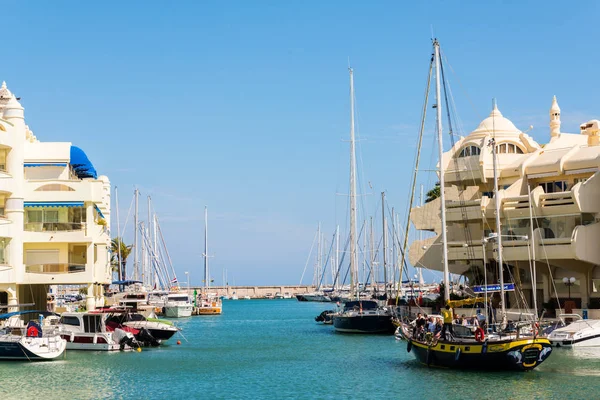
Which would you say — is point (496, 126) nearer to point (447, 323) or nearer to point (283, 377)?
point (447, 323)

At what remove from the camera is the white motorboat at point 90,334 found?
181 ft

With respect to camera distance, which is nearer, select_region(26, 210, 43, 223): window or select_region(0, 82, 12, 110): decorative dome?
select_region(26, 210, 43, 223): window

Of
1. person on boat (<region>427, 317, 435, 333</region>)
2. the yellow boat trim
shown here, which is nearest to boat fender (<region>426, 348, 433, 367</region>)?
person on boat (<region>427, 317, 435, 333</region>)

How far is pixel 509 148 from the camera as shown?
71625 mm

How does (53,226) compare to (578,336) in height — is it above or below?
above

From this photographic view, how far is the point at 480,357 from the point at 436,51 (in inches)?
763

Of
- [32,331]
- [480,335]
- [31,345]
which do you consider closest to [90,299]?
[32,331]

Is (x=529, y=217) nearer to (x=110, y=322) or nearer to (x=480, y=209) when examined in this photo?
(x=480, y=209)

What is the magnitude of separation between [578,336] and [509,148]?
815 inches

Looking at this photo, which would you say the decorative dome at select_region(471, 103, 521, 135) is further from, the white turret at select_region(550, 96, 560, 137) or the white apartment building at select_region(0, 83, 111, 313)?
the white apartment building at select_region(0, 83, 111, 313)

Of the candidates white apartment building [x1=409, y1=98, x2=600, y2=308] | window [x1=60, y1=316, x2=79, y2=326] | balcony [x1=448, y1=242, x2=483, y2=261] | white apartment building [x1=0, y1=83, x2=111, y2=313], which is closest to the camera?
window [x1=60, y1=316, x2=79, y2=326]

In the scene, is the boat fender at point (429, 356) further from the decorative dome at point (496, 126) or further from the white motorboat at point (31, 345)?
the decorative dome at point (496, 126)

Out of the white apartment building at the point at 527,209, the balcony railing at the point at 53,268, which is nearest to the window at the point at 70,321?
the balcony railing at the point at 53,268

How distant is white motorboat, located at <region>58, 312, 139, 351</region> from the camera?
181ft
